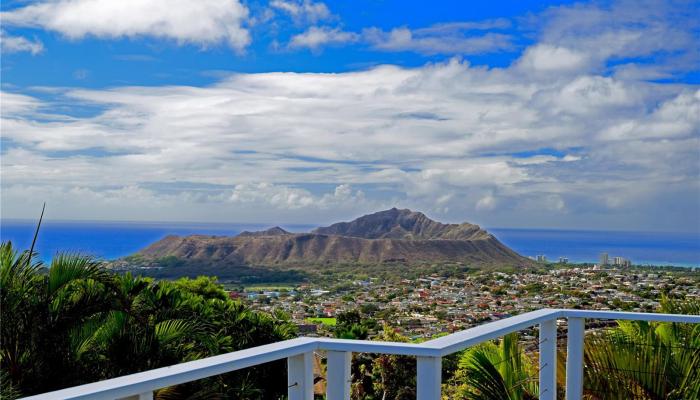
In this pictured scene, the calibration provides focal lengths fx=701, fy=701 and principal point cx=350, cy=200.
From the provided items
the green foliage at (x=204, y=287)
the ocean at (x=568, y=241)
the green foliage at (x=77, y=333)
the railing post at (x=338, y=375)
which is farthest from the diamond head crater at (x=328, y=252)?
the railing post at (x=338, y=375)

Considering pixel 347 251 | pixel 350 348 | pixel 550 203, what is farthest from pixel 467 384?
pixel 550 203

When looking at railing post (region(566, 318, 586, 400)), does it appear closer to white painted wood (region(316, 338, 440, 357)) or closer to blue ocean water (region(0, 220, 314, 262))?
white painted wood (region(316, 338, 440, 357))

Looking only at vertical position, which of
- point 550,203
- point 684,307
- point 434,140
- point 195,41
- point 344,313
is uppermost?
point 195,41

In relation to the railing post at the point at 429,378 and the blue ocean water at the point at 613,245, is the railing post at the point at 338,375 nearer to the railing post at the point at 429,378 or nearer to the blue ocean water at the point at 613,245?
the railing post at the point at 429,378

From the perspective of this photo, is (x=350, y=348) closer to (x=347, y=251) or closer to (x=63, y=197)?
(x=347, y=251)

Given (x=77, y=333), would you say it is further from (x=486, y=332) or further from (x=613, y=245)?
(x=613, y=245)

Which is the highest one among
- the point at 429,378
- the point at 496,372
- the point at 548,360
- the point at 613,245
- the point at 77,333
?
the point at 613,245

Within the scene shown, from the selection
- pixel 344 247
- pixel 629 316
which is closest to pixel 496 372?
pixel 629 316
